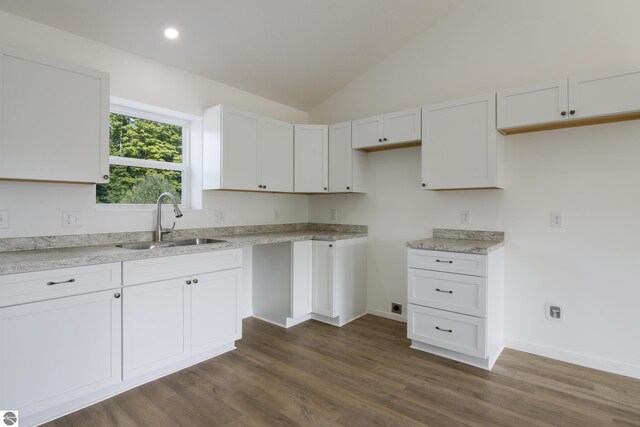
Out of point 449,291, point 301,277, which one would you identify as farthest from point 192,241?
point 449,291

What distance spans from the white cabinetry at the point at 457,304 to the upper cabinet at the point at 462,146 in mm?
606

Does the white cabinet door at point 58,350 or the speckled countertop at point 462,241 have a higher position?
the speckled countertop at point 462,241

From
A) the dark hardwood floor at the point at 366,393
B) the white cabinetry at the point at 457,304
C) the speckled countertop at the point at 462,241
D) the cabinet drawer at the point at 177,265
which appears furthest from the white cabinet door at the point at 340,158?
the dark hardwood floor at the point at 366,393

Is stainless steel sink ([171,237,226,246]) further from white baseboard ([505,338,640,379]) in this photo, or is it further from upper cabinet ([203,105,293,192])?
white baseboard ([505,338,640,379])

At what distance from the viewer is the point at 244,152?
317 cm

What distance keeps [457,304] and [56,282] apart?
2.57 m

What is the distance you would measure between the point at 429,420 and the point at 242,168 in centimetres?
240

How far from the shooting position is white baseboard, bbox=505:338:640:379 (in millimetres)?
2367

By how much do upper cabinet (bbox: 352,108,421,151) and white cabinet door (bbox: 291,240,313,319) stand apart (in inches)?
45.3

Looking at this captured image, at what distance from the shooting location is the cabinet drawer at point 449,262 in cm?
248

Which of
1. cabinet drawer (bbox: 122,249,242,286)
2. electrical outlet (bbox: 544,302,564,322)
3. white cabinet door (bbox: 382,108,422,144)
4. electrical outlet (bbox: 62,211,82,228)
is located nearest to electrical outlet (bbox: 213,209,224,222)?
cabinet drawer (bbox: 122,249,242,286)

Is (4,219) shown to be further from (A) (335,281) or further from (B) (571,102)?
(B) (571,102)

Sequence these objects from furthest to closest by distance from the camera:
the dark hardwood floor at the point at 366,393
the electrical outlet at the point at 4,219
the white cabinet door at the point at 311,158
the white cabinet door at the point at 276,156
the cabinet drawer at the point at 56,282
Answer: the white cabinet door at the point at 311,158
the white cabinet door at the point at 276,156
the electrical outlet at the point at 4,219
the dark hardwood floor at the point at 366,393
the cabinet drawer at the point at 56,282

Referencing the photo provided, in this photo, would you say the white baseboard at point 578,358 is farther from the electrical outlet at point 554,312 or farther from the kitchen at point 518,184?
the electrical outlet at point 554,312
